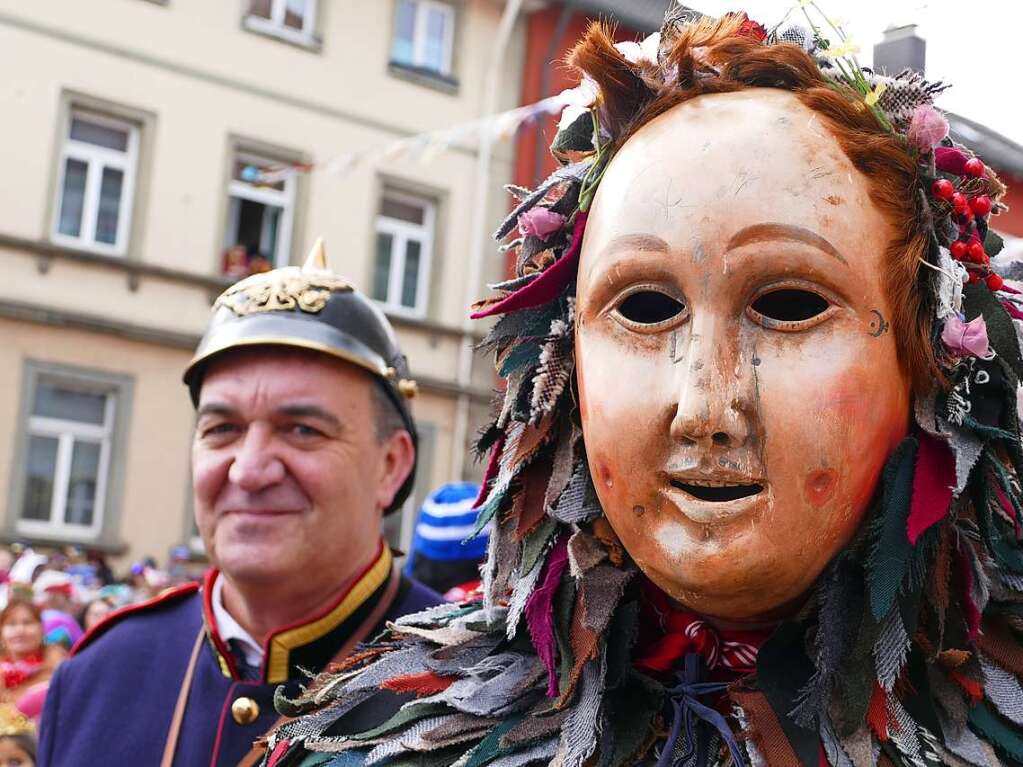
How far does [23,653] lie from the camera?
5160mm

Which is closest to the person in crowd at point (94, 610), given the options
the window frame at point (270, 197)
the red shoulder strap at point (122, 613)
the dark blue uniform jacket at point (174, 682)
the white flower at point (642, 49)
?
the red shoulder strap at point (122, 613)

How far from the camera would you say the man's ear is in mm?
3143

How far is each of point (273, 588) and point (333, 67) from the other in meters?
11.2

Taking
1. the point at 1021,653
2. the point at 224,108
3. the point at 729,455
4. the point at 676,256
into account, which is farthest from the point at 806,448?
the point at 224,108

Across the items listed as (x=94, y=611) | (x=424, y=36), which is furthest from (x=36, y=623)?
(x=424, y=36)

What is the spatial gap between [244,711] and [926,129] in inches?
73.0

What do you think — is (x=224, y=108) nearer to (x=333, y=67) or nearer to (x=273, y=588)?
(x=333, y=67)

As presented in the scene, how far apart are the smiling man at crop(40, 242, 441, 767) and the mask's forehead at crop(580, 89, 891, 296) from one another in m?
1.27

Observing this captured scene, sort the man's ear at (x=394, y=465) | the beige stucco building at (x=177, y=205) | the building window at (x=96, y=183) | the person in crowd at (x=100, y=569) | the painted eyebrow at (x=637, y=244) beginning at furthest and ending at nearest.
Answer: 1. the building window at (x=96, y=183)
2. the beige stucco building at (x=177, y=205)
3. the person in crowd at (x=100, y=569)
4. the man's ear at (x=394, y=465)
5. the painted eyebrow at (x=637, y=244)

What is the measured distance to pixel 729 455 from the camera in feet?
5.46

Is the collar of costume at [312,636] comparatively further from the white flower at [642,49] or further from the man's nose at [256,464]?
the white flower at [642,49]

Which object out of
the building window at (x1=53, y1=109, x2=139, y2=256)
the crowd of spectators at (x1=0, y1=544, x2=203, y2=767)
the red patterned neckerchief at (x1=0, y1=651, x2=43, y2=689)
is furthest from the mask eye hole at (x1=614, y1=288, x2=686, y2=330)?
the building window at (x1=53, y1=109, x2=139, y2=256)

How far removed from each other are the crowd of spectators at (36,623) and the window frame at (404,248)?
531cm

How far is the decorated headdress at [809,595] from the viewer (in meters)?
1.73
